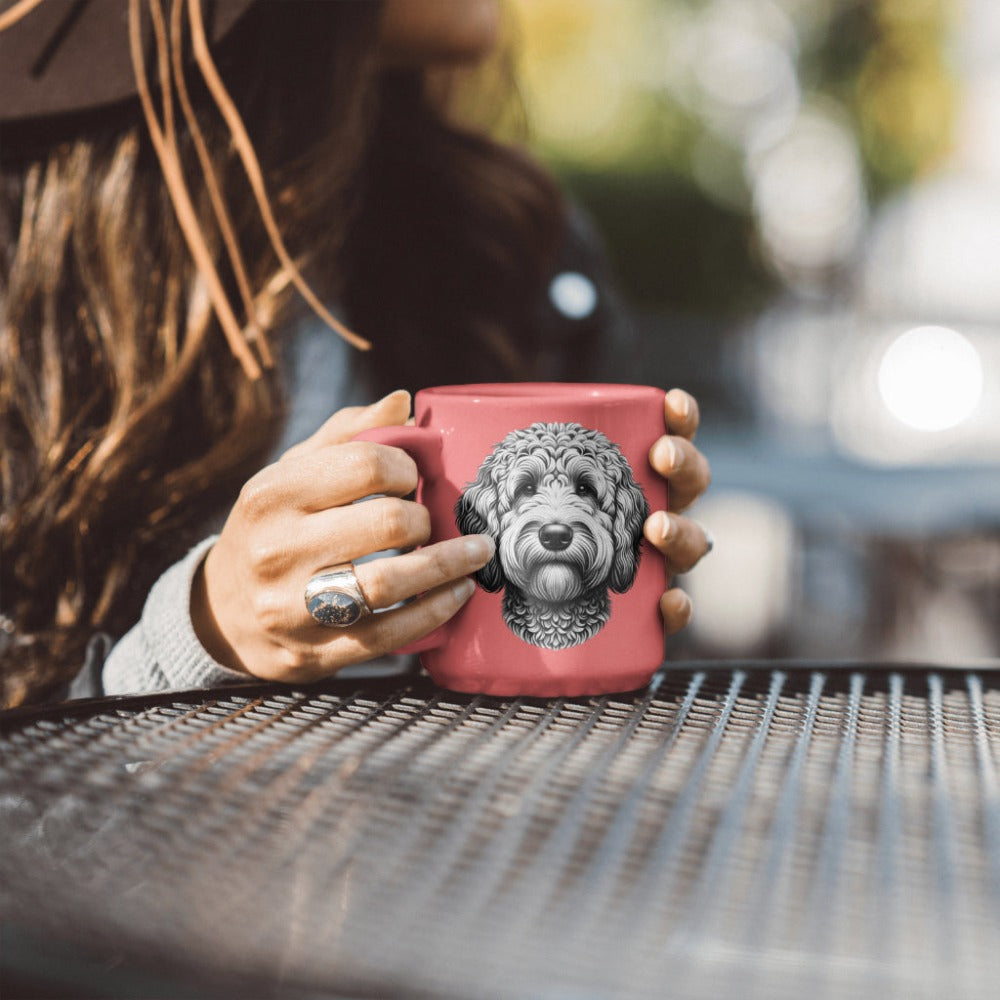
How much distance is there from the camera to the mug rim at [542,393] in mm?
561

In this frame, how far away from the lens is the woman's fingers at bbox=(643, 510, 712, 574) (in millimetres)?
586

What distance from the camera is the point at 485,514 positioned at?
57 centimetres

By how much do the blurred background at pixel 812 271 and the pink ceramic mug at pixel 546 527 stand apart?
0.56 m

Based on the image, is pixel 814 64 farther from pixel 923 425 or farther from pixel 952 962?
pixel 952 962

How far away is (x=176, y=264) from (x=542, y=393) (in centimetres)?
33

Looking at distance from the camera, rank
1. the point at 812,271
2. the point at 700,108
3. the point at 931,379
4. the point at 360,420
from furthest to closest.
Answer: the point at 931,379, the point at 812,271, the point at 700,108, the point at 360,420

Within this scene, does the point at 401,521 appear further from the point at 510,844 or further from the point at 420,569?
Answer: the point at 510,844

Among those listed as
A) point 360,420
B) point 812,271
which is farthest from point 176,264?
point 812,271

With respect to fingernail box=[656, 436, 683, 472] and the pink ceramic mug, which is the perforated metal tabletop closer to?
the pink ceramic mug

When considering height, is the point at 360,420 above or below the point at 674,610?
above

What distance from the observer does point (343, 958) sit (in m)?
0.32

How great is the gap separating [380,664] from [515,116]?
0.50 meters

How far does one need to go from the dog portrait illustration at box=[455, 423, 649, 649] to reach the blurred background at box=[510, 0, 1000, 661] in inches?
22.7

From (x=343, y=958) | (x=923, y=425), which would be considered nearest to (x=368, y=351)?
(x=343, y=958)
